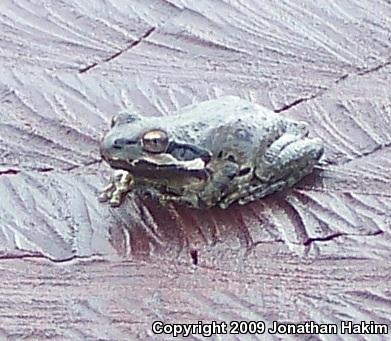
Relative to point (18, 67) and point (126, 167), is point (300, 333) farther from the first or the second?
point (18, 67)

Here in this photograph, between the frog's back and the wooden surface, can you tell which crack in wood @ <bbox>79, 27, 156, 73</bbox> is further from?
Result: the frog's back

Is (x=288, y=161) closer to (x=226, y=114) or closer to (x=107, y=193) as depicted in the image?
(x=226, y=114)
